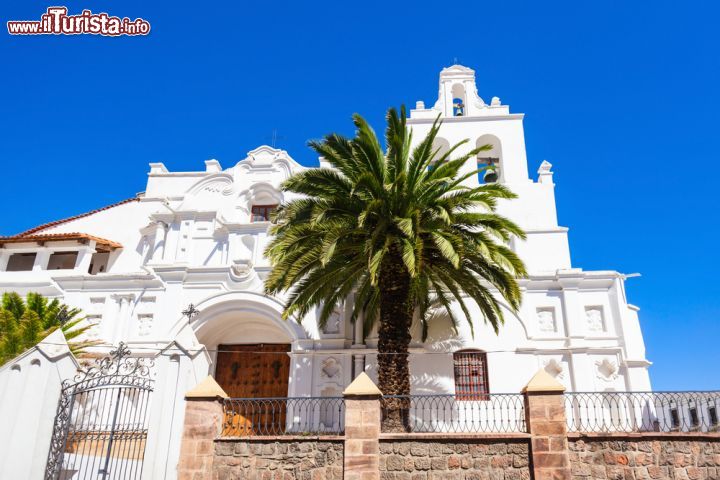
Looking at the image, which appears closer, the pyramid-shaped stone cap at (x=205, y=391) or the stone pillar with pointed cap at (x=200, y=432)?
the stone pillar with pointed cap at (x=200, y=432)

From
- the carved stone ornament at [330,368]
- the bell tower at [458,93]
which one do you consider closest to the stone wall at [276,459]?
the carved stone ornament at [330,368]

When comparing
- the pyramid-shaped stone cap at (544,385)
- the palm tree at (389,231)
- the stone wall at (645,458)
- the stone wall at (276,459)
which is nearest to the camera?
the stone wall at (645,458)

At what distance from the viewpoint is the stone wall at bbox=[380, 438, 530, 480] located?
11289mm

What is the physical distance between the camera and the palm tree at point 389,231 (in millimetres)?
14609

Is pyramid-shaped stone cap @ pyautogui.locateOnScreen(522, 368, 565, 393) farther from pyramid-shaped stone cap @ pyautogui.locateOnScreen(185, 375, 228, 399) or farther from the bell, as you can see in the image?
the bell

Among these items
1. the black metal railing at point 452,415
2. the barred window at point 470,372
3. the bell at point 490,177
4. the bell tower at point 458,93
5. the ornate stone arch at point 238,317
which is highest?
the bell tower at point 458,93

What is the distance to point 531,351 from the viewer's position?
60.2 ft

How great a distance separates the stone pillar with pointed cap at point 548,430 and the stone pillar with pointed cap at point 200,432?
22.4 ft

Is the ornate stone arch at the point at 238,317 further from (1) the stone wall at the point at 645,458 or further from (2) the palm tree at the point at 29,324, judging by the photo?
(1) the stone wall at the point at 645,458

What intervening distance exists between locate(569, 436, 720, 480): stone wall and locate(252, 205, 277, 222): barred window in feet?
51.0

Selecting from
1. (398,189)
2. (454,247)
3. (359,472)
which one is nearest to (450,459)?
(359,472)

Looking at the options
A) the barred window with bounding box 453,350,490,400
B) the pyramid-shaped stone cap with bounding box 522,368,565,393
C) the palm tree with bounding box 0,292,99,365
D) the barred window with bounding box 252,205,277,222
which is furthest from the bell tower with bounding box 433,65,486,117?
the palm tree with bounding box 0,292,99,365

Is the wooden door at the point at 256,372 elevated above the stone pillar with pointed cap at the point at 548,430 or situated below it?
above

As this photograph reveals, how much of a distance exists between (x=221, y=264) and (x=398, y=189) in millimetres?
9563
